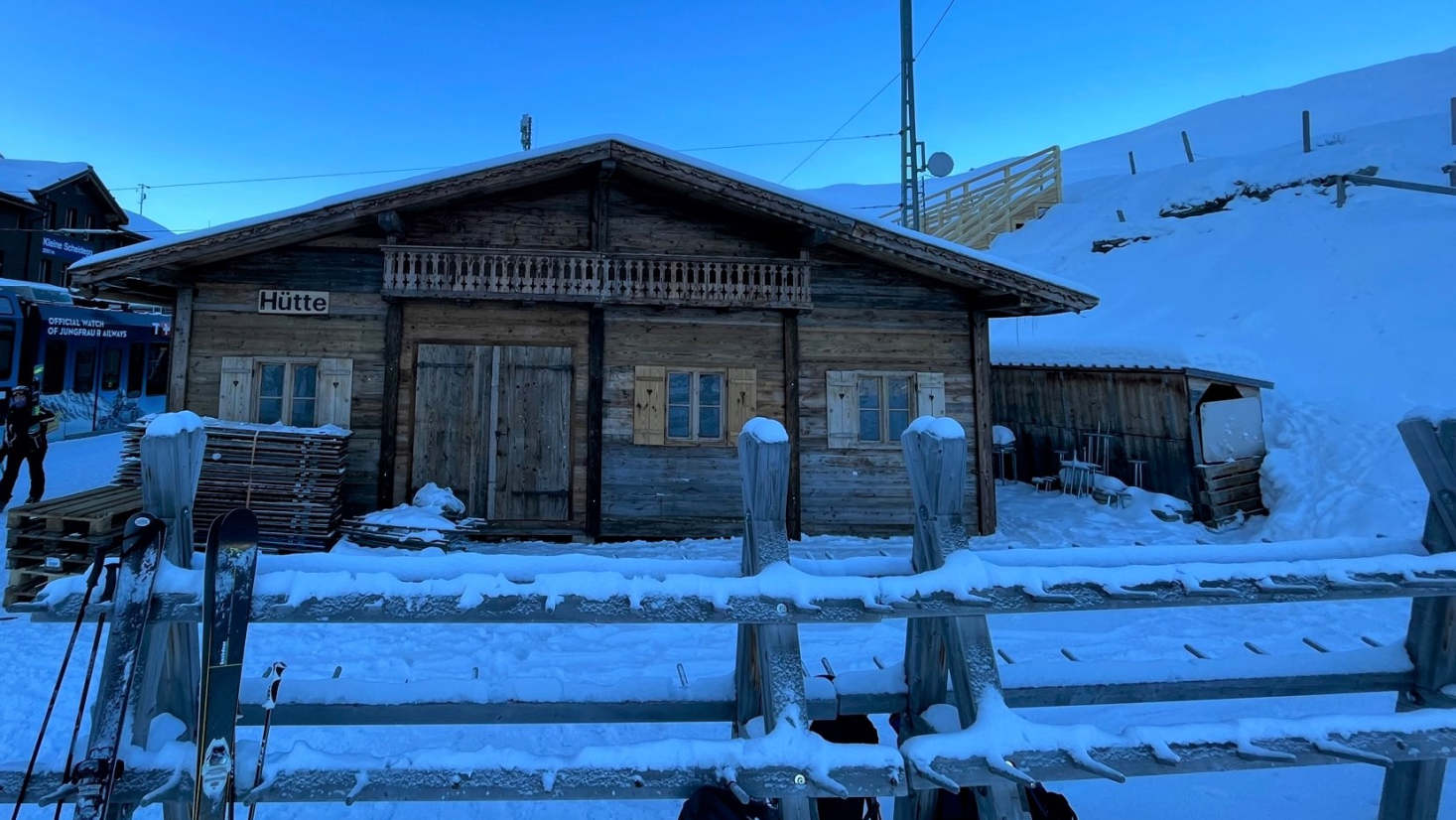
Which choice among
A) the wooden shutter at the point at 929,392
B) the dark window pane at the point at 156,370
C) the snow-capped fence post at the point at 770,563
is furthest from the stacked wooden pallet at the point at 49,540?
the dark window pane at the point at 156,370

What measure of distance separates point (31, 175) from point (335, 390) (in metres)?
33.0

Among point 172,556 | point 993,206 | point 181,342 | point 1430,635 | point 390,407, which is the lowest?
point 1430,635

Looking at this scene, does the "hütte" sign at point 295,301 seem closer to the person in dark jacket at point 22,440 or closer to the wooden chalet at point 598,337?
the wooden chalet at point 598,337

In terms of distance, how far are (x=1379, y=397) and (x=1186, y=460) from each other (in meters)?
6.21

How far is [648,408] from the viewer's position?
1098 cm

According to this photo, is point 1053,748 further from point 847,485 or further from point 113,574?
point 847,485

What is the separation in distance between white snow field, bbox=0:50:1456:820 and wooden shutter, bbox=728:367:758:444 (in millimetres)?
2064

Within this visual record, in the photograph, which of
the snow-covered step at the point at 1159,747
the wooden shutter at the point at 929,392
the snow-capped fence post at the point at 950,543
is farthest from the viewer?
the wooden shutter at the point at 929,392

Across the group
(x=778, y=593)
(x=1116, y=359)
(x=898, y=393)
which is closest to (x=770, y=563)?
(x=778, y=593)

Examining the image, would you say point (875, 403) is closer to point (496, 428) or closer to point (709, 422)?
point (709, 422)

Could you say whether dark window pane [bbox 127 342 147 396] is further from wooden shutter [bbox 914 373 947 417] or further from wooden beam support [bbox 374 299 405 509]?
wooden shutter [bbox 914 373 947 417]

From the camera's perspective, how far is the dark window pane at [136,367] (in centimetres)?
2289

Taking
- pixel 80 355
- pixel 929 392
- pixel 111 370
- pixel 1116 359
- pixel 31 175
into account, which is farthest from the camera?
pixel 31 175

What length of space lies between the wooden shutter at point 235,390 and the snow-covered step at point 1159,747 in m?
11.1
